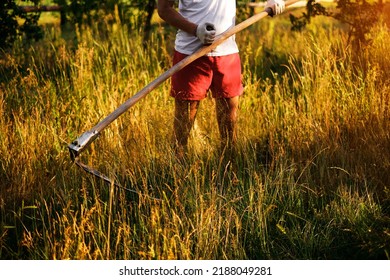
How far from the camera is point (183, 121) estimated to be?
14.1ft

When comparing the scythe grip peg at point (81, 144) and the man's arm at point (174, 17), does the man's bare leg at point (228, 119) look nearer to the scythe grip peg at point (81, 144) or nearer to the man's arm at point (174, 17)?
the man's arm at point (174, 17)

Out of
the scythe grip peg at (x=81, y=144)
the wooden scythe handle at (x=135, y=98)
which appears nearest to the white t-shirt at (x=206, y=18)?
the wooden scythe handle at (x=135, y=98)

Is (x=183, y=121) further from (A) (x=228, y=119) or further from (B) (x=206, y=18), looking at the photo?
(B) (x=206, y=18)

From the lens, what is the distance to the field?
3.62m

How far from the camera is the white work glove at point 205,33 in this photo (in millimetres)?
3918

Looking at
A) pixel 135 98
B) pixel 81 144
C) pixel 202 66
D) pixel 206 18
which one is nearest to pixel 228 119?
pixel 202 66

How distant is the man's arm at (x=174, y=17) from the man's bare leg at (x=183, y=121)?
46 cm

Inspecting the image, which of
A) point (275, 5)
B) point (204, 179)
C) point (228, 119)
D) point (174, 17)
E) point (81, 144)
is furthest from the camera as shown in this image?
point (228, 119)

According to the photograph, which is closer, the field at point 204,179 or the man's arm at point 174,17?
the field at point 204,179

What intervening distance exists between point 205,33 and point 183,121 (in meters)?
0.63

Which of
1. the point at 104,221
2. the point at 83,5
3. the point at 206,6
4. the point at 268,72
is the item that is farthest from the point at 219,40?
the point at 83,5

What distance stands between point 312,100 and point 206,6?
4.45 ft

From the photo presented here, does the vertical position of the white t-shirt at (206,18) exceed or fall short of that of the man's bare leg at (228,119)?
it exceeds it
